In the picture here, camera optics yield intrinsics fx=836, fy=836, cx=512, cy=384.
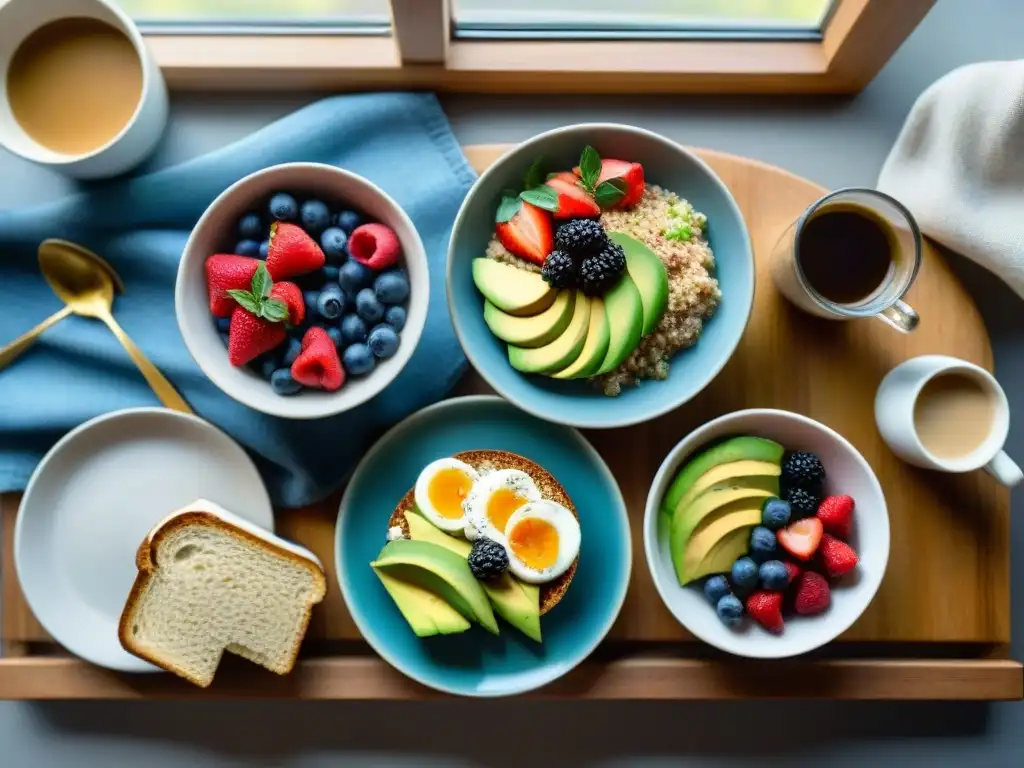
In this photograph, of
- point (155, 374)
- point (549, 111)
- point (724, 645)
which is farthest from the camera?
point (549, 111)

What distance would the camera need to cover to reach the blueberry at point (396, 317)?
117 cm

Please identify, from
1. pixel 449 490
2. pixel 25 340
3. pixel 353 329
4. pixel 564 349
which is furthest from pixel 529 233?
pixel 25 340

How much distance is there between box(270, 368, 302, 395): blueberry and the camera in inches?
45.3

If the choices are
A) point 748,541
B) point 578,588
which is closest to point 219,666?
point 578,588

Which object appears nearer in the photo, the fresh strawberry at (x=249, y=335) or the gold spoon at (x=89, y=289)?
the fresh strawberry at (x=249, y=335)

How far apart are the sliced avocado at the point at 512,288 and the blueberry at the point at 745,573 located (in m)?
0.46

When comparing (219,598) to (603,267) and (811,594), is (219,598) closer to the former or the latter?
(603,267)

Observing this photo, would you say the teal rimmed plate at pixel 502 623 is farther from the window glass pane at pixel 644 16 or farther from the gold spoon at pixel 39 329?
the window glass pane at pixel 644 16

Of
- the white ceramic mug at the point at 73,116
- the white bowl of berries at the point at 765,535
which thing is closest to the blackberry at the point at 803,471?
the white bowl of berries at the point at 765,535

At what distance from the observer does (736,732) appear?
1451mm

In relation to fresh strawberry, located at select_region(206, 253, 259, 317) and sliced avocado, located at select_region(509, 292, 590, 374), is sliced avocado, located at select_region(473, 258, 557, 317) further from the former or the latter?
fresh strawberry, located at select_region(206, 253, 259, 317)

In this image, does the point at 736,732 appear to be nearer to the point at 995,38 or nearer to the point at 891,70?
the point at 891,70

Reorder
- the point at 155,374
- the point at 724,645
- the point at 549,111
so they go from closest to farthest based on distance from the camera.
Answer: the point at 724,645
the point at 155,374
the point at 549,111

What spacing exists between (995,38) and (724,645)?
1.18 metres
